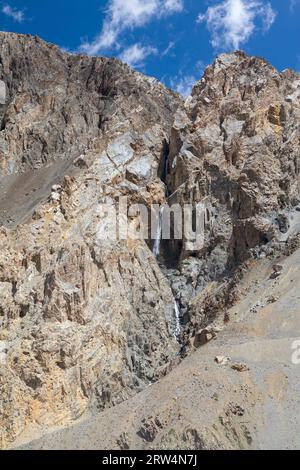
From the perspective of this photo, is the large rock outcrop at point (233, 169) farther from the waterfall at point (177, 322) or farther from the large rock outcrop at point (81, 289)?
the large rock outcrop at point (81, 289)

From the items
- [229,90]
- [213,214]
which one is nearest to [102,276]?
[213,214]

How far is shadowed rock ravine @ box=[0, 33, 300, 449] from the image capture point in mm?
29547

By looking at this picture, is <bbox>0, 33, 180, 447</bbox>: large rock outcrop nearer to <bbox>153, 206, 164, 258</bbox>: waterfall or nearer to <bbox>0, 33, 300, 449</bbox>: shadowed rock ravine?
<bbox>0, 33, 300, 449</bbox>: shadowed rock ravine

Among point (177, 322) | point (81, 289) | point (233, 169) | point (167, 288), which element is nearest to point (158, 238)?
point (167, 288)

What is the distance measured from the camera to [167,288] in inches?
1847

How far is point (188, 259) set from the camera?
4825 centimetres

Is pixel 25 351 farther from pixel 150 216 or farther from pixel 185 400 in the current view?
pixel 150 216

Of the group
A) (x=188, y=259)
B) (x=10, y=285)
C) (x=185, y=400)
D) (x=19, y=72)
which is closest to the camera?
(x=185, y=400)

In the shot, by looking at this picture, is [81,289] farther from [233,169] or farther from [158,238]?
[233,169]

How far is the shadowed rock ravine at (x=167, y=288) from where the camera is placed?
2955 centimetres

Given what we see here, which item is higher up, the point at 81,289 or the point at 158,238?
the point at 158,238

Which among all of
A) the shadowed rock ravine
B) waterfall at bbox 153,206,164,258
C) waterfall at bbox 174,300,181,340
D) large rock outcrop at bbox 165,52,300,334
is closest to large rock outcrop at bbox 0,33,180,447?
the shadowed rock ravine

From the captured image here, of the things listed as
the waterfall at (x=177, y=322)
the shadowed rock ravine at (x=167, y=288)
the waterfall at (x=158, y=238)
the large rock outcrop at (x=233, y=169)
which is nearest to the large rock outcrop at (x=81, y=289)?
the shadowed rock ravine at (x=167, y=288)

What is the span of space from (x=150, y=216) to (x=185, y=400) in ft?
76.7
